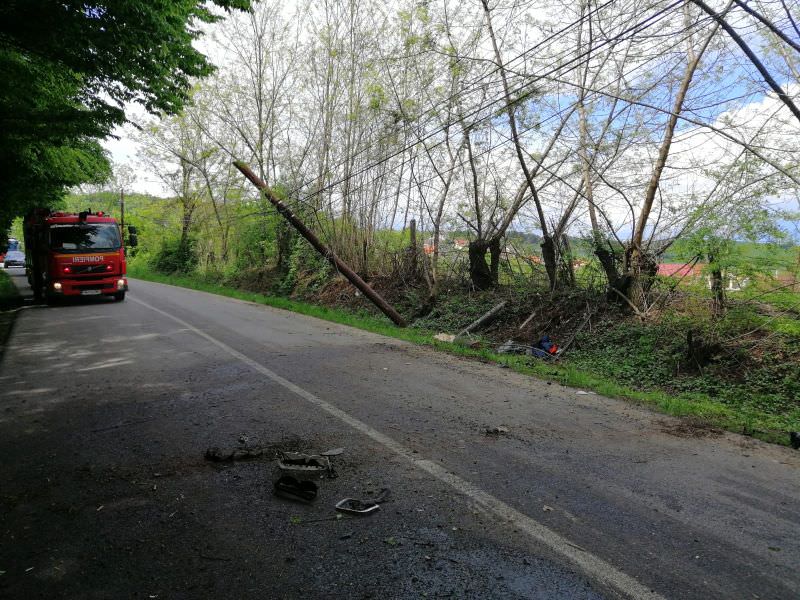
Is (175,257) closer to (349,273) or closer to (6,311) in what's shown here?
(6,311)

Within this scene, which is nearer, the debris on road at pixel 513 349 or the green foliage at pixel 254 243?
the debris on road at pixel 513 349

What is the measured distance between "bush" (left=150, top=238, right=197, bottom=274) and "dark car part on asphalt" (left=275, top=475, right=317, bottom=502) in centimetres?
3499

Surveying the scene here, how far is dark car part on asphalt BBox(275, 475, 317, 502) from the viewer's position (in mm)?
3583

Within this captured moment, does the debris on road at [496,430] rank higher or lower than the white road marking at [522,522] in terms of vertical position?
lower

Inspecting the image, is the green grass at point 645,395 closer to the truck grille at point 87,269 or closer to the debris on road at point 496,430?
the debris on road at point 496,430

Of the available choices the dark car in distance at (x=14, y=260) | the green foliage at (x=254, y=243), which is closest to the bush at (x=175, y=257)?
the green foliage at (x=254, y=243)

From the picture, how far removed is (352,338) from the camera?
11.5 metres

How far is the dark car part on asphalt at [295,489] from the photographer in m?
3.58

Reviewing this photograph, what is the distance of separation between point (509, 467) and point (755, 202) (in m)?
7.53

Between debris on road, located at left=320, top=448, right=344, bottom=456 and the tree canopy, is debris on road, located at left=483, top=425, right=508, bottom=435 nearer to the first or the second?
debris on road, located at left=320, top=448, right=344, bottom=456

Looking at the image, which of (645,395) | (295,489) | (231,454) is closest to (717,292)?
(645,395)

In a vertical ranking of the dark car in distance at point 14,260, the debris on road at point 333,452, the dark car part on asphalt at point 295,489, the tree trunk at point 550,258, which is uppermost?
the tree trunk at point 550,258

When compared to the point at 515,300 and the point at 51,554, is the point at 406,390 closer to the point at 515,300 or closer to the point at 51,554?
the point at 51,554

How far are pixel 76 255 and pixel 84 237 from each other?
0.75m
